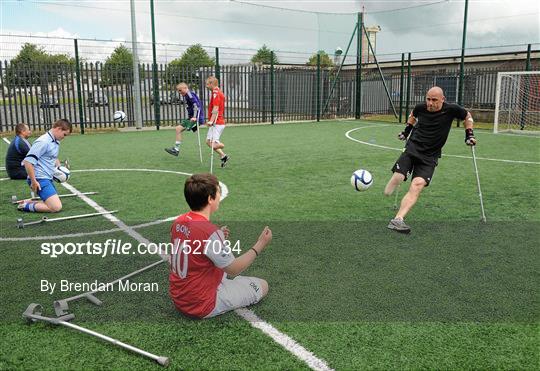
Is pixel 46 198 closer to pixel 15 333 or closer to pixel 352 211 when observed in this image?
pixel 15 333

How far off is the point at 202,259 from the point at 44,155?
4.60 metres

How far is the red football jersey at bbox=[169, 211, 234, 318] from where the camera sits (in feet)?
11.4

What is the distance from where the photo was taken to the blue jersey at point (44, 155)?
6902 mm

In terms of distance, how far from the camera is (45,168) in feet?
23.4

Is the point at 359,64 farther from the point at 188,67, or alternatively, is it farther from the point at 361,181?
the point at 361,181

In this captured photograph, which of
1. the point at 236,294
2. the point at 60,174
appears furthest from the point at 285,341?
the point at 60,174

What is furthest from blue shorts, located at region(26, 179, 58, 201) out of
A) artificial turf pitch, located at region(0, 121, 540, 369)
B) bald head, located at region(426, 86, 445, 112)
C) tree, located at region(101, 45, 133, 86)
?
tree, located at region(101, 45, 133, 86)

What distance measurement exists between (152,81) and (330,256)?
718 inches

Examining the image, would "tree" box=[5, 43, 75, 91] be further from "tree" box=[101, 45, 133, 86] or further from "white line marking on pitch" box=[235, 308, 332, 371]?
"white line marking on pitch" box=[235, 308, 332, 371]

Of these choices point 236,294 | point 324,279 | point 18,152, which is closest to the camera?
point 236,294

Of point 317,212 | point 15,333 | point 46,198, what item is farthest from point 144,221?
point 15,333

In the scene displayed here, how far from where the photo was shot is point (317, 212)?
7.04 meters

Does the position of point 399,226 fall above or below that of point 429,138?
below

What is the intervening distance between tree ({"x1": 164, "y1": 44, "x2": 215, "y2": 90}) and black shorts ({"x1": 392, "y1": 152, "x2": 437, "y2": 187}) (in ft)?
54.8
